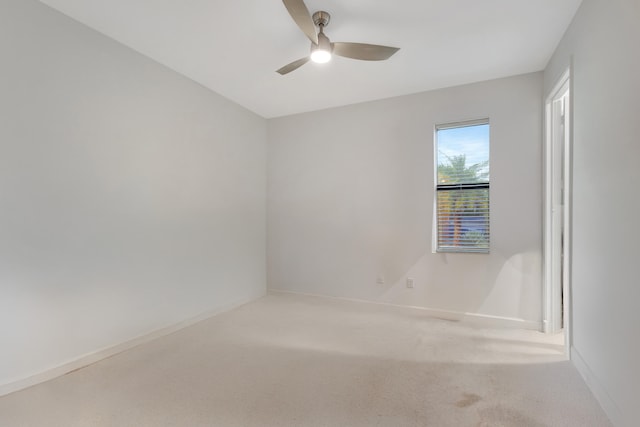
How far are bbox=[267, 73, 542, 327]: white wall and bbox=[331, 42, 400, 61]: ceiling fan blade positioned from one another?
1457 millimetres

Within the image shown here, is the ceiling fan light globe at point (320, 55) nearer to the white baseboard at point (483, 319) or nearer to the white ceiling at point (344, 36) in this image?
the white ceiling at point (344, 36)

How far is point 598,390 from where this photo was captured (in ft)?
6.13

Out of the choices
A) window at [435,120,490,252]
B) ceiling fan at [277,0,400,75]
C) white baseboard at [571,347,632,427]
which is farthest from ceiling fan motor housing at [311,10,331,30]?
white baseboard at [571,347,632,427]

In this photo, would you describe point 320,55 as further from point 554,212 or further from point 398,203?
point 554,212

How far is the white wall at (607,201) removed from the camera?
1.52m

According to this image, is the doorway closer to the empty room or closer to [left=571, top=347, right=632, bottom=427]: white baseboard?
the empty room

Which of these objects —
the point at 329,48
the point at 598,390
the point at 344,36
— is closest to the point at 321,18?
the point at 329,48

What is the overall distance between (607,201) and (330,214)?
2.85 m

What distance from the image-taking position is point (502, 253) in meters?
3.24

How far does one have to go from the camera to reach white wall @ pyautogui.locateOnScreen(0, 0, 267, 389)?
2033mm

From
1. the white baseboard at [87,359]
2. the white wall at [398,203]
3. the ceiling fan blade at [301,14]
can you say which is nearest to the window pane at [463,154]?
the white wall at [398,203]

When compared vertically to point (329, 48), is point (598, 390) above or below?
below

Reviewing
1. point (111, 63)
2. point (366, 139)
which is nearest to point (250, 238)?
point (366, 139)

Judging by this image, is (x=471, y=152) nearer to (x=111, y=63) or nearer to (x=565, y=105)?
(x=565, y=105)
